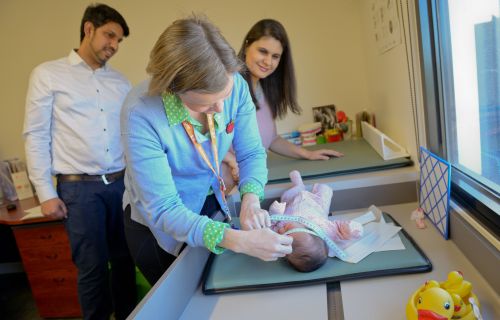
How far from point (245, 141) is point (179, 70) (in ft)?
1.60

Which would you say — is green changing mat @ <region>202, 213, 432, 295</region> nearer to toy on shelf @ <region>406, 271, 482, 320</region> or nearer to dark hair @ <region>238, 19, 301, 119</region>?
toy on shelf @ <region>406, 271, 482, 320</region>

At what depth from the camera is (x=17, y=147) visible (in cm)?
292

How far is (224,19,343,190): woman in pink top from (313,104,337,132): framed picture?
2.40 ft

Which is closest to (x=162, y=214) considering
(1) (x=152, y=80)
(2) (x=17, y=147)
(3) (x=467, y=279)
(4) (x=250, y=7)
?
(1) (x=152, y=80)

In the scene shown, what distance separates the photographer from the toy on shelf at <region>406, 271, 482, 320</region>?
2.53 ft

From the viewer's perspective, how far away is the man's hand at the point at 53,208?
6.03 feet

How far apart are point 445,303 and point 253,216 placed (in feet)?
1.73

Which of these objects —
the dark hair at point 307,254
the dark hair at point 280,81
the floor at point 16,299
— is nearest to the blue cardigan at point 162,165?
the dark hair at point 307,254

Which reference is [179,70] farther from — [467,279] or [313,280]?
[467,279]

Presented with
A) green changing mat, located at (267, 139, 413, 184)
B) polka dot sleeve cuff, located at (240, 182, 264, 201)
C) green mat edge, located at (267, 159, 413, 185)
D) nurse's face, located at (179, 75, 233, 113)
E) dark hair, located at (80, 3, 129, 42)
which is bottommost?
green mat edge, located at (267, 159, 413, 185)

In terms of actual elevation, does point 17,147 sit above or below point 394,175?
above

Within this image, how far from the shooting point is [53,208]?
184cm

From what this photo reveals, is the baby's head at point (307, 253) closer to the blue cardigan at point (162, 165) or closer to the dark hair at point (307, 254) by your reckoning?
the dark hair at point (307, 254)

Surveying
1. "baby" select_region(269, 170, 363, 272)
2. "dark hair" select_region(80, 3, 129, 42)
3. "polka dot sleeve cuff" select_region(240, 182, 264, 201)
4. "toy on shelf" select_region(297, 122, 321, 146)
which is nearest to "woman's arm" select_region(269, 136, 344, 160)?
"baby" select_region(269, 170, 363, 272)
